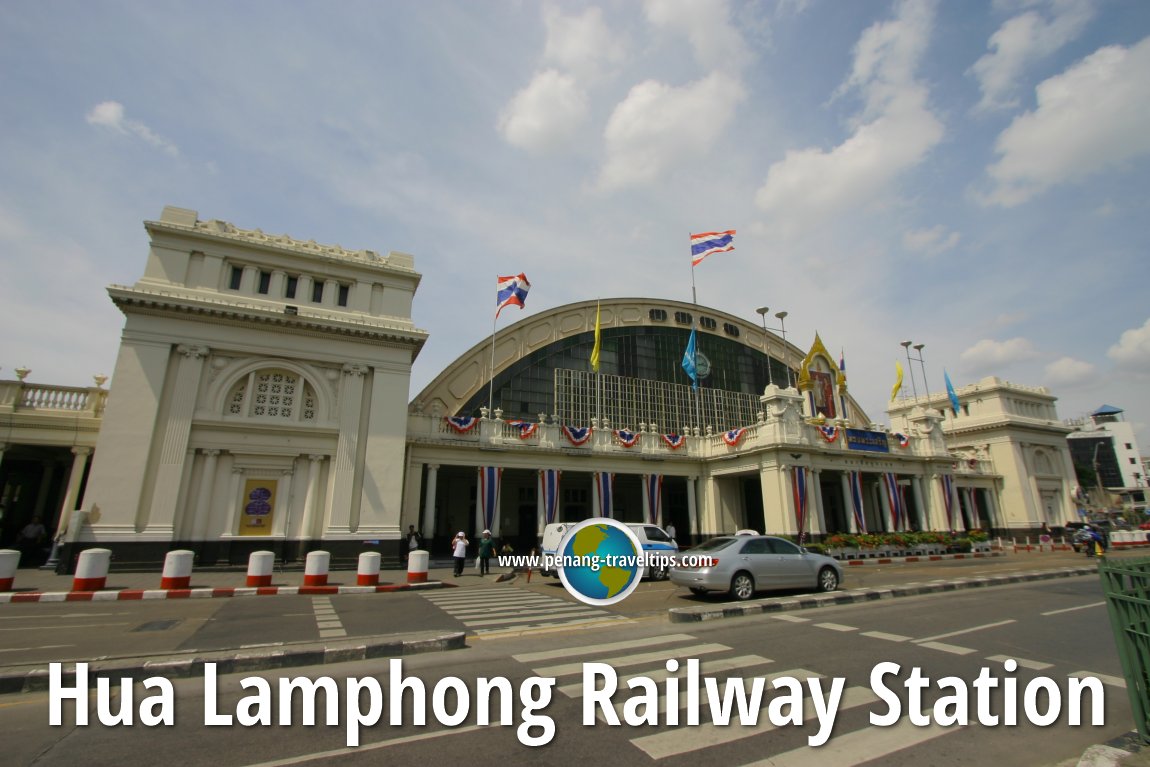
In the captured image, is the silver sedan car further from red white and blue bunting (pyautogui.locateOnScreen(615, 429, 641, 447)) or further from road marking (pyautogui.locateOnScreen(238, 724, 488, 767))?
red white and blue bunting (pyautogui.locateOnScreen(615, 429, 641, 447))

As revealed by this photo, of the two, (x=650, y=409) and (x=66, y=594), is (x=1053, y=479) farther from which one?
(x=66, y=594)

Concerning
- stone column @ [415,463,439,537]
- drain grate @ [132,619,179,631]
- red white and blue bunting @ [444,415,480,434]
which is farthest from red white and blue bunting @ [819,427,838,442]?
drain grate @ [132,619,179,631]

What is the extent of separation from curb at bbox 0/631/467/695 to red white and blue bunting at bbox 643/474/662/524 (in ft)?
73.3

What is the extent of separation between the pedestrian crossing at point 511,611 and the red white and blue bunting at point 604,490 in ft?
43.0

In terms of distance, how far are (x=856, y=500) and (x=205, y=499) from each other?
32.9 m

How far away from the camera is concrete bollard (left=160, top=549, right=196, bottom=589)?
14.6 meters

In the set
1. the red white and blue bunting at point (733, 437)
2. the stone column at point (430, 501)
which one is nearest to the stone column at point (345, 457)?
the stone column at point (430, 501)

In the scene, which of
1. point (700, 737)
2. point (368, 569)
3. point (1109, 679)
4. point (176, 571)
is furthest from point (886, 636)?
point (176, 571)

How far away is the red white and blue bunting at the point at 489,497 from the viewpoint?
25.4 m

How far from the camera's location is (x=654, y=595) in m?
15.0

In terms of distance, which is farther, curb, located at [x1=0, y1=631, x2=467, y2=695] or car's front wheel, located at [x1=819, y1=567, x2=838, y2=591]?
car's front wheel, located at [x1=819, y1=567, x2=838, y2=591]

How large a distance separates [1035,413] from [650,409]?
3950cm

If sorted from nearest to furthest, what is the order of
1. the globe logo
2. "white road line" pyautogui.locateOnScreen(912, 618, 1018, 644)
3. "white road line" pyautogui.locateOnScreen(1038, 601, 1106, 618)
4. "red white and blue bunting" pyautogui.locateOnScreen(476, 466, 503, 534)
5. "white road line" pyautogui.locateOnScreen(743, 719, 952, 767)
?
"white road line" pyautogui.locateOnScreen(743, 719, 952, 767)
"white road line" pyautogui.locateOnScreen(912, 618, 1018, 644)
the globe logo
"white road line" pyautogui.locateOnScreen(1038, 601, 1106, 618)
"red white and blue bunting" pyautogui.locateOnScreen(476, 466, 503, 534)

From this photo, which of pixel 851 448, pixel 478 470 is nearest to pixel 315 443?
pixel 478 470
